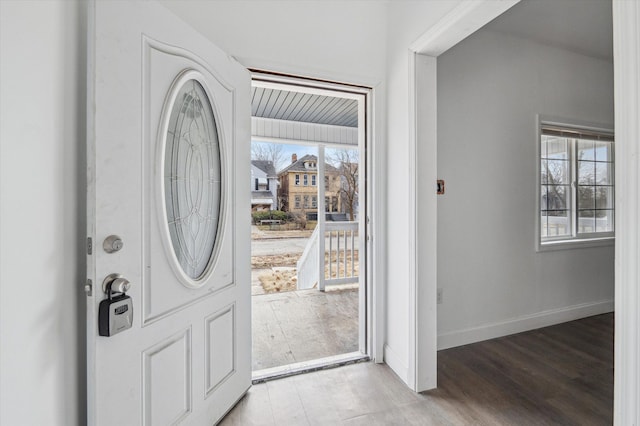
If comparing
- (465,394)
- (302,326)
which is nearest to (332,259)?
(302,326)

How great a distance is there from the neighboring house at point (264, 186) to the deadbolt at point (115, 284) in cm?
457

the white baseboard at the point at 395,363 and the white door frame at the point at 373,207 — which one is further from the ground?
the white door frame at the point at 373,207

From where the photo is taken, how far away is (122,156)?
3.62ft

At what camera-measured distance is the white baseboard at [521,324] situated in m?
2.51

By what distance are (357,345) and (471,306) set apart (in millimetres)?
1043

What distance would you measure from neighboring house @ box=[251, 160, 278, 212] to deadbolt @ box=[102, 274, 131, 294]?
457cm

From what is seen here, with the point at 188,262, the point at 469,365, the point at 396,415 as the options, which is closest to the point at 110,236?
the point at 188,262

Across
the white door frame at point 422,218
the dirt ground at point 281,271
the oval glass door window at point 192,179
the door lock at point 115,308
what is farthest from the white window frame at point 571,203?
the door lock at point 115,308

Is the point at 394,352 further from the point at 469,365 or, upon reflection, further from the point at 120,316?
the point at 120,316

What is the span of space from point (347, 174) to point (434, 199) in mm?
3124

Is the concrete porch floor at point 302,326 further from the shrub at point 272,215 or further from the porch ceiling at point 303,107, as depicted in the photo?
the porch ceiling at point 303,107

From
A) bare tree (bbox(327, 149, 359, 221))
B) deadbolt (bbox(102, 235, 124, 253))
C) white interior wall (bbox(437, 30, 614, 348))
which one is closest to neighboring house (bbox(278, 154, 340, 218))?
bare tree (bbox(327, 149, 359, 221))

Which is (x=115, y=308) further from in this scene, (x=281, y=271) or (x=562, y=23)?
(x=281, y=271)

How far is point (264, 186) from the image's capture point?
583 centimetres
